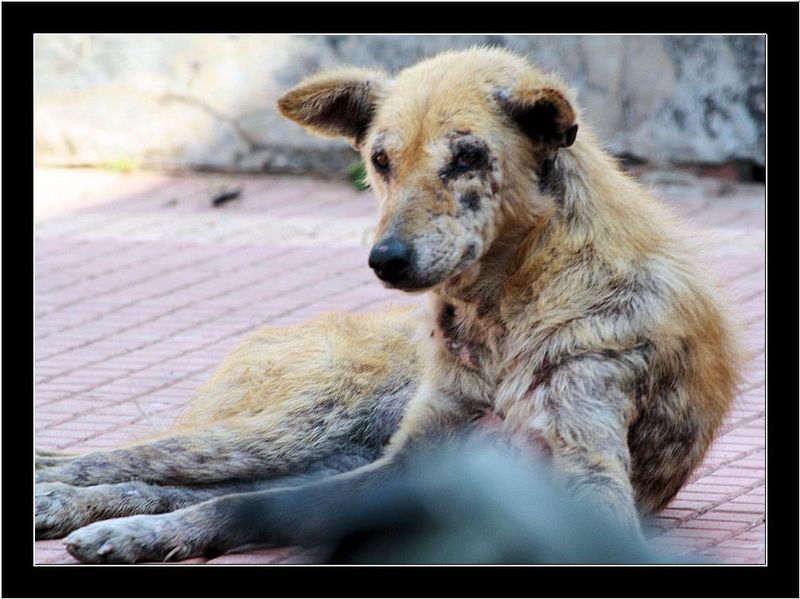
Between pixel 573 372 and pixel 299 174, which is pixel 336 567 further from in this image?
pixel 299 174

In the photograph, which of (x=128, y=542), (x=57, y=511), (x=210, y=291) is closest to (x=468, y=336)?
(x=128, y=542)

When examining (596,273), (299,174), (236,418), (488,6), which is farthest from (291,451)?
(299,174)

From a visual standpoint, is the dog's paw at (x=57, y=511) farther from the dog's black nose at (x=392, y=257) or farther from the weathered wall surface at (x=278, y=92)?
the weathered wall surface at (x=278, y=92)

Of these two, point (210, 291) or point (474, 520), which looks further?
point (210, 291)

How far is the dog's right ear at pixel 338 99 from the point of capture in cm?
451

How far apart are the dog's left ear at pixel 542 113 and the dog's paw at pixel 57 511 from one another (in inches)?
69.2

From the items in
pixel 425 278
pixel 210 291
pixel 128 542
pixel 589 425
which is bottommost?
pixel 128 542

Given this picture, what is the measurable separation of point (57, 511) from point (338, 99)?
4.99ft

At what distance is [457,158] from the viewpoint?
159 inches

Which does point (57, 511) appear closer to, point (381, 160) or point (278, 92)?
point (381, 160)

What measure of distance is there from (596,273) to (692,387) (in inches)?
18.6

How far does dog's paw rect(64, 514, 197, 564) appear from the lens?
13.4ft

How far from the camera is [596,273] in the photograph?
418cm

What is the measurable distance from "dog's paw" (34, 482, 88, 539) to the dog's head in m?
1.27
